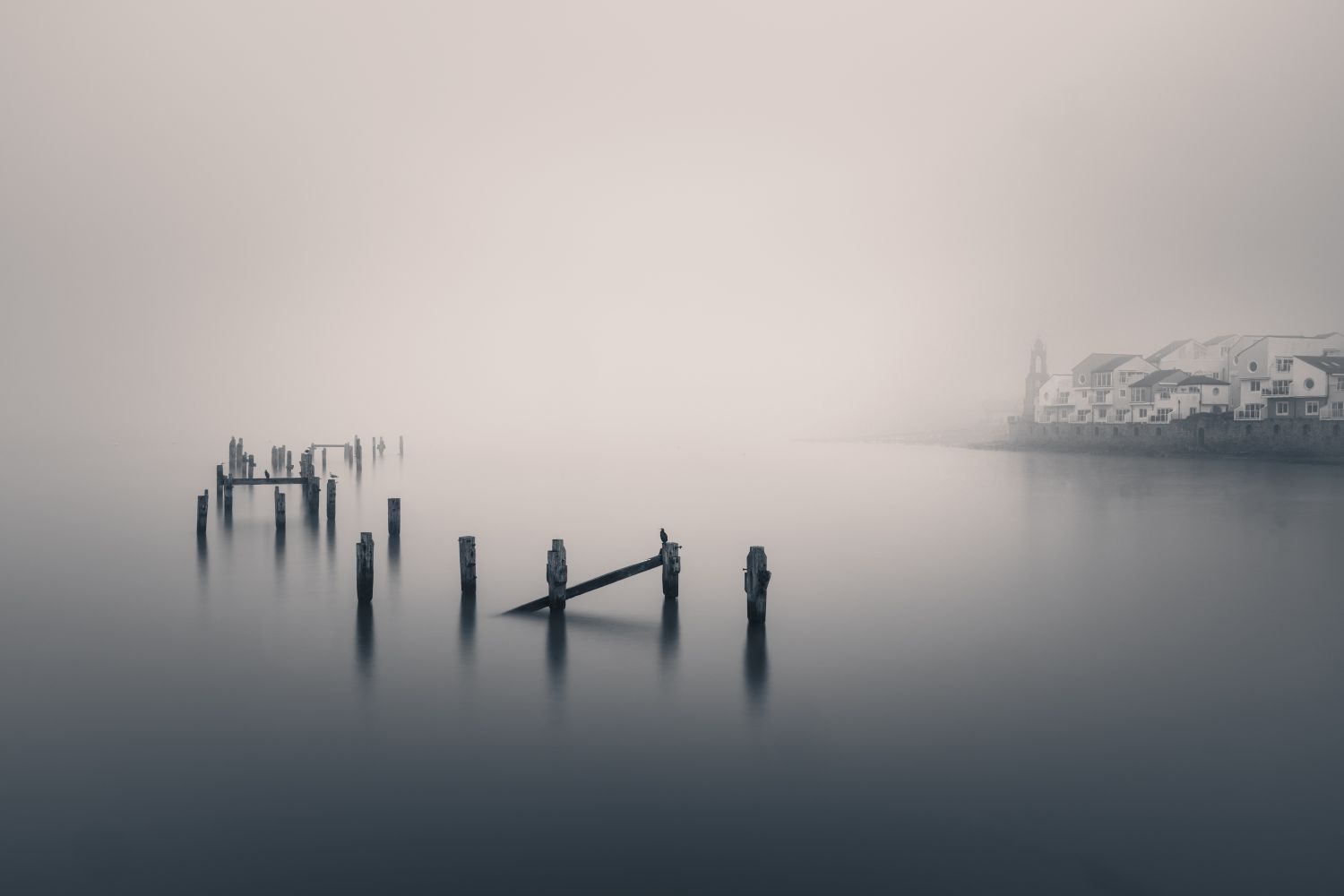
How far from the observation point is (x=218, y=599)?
22219 mm

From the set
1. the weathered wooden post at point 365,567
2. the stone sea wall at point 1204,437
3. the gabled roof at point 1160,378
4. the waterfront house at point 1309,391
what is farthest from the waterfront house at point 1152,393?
the weathered wooden post at point 365,567

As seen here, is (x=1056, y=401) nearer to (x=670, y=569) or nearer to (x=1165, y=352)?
(x=1165, y=352)

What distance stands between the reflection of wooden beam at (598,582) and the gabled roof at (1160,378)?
92.4 m

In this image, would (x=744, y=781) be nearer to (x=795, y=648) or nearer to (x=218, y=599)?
(x=795, y=648)

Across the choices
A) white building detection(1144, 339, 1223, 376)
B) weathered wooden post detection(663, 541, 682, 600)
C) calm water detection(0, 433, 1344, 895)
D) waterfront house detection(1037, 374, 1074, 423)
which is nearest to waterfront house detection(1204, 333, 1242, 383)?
white building detection(1144, 339, 1223, 376)

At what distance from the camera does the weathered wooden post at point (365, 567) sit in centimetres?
2012

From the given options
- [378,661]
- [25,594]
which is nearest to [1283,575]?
[378,661]

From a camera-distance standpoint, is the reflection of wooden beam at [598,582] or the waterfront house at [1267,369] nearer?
the reflection of wooden beam at [598,582]

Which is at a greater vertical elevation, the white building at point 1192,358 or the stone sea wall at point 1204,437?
the white building at point 1192,358

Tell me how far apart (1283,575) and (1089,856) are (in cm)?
2299

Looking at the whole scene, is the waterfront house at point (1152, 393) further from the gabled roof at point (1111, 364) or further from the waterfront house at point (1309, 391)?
the waterfront house at point (1309, 391)

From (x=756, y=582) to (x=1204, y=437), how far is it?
86682mm

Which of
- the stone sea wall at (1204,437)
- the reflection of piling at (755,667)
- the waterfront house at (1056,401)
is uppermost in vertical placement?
the waterfront house at (1056,401)

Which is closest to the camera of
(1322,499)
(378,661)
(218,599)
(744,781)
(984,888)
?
(984,888)
